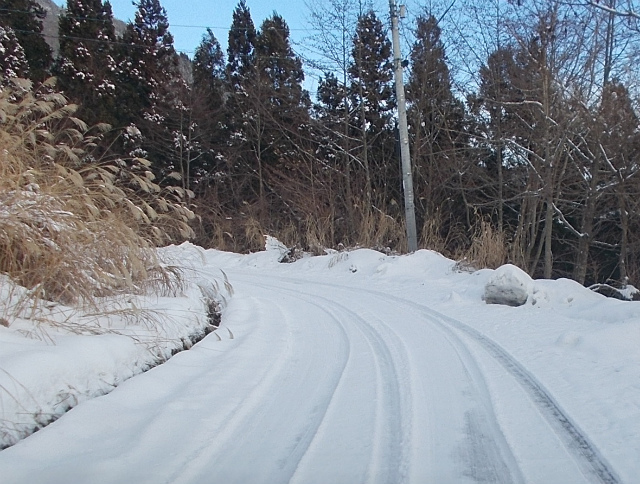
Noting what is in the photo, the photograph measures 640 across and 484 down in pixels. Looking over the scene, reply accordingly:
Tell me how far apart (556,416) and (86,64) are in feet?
76.5

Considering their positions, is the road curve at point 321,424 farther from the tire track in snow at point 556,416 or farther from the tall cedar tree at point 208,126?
the tall cedar tree at point 208,126

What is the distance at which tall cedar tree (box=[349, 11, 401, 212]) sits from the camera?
17.0 meters

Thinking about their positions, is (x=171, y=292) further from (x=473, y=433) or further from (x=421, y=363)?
(x=473, y=433)

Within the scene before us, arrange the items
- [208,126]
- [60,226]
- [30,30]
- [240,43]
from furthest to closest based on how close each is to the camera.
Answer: [240,43] < [208,126] < [30,30] < [60,226]

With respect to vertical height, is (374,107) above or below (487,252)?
above

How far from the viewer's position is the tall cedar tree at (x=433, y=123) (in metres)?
16.7

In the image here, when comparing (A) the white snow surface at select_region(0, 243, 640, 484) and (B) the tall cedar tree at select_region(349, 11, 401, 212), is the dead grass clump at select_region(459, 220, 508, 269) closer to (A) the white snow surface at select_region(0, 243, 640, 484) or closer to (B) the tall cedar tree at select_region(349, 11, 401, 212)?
(A) the white snow surface at select_region(0, 243, 640, 484)

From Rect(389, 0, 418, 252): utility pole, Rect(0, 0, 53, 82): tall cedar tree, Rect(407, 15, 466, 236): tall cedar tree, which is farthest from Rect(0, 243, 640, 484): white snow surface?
Rect(0, 0, 53, 82): tall cedar tree

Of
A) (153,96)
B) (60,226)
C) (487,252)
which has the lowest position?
(60,226)

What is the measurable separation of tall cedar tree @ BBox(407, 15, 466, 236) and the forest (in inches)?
3.3

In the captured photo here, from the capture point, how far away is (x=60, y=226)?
3928 millimetres

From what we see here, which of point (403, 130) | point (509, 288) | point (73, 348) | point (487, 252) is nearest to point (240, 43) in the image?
point (403, 130)

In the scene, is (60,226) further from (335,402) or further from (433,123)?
(433,123)

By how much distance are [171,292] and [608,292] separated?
8602 mm
